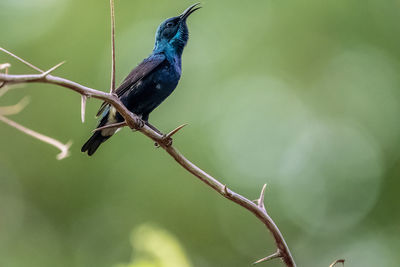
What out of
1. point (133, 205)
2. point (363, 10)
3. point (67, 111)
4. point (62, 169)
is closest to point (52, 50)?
point (67, 111)

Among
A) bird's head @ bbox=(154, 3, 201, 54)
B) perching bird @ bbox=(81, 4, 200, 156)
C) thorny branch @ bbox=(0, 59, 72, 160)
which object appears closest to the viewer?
thorny branch @ bbox=(0, 59, 72, 160)

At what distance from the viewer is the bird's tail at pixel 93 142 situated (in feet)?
14.8

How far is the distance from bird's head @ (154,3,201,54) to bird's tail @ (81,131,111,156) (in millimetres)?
1066

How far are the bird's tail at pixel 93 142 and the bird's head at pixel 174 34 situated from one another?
3.50 feet

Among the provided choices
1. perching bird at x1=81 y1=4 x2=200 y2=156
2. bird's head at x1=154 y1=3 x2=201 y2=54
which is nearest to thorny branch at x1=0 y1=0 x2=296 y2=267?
perching bird at x1=81 y1=4 x2=200 y2=156

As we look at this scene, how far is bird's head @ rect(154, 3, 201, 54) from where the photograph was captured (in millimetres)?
5137

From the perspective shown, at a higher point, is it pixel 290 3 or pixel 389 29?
pixel 290 3

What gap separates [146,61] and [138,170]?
139 inches

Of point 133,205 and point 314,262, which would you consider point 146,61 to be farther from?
point 314,262

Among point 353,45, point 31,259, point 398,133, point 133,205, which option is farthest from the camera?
point 353,45

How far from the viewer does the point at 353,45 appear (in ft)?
31.7

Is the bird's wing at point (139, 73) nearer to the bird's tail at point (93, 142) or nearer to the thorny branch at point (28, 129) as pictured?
the bird's tail at point (93, 142)

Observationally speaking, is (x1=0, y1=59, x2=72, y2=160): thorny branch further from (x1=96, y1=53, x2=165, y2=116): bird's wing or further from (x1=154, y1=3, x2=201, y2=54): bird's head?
(x1=154, y1=3, x2=201, y2=54): bird's head

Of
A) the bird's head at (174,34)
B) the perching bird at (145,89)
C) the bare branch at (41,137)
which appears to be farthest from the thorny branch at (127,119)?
the bird's head at (174,34)
